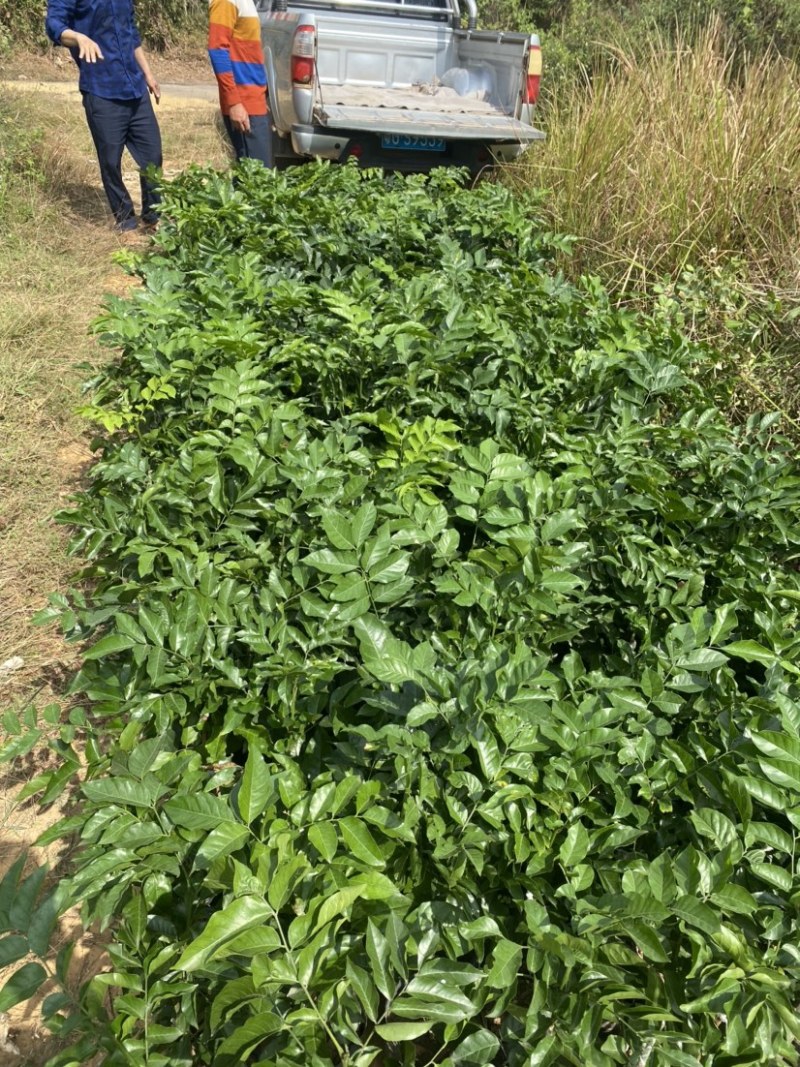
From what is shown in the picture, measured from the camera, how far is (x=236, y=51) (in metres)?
6.23

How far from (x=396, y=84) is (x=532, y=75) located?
1713 mm

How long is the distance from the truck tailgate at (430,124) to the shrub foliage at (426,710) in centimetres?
393

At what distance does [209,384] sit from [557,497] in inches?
39.2

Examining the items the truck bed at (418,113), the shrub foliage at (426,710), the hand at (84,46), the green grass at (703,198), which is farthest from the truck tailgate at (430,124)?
the shrub foliage at (426,710)

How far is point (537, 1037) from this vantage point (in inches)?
47.1

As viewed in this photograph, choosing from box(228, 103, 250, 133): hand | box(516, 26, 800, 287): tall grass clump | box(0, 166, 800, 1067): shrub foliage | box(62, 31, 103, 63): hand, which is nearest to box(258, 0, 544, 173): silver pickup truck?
box(228, 103, 250, 133): hand

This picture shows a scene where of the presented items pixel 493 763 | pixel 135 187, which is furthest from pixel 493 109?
pixel 493 763

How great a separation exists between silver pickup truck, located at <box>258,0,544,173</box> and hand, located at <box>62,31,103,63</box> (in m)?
1.43

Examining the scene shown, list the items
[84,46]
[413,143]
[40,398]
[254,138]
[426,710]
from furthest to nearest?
1. [254,138]
2. [413,143]
3. [84,46]
4. [40,398]
5. [426,710]

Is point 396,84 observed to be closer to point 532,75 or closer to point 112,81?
point 532,75

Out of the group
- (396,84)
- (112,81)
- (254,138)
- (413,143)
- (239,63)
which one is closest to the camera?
(112,81)

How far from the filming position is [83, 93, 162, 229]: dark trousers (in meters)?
5.94

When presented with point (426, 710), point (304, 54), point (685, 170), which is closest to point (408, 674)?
point (426, 710)

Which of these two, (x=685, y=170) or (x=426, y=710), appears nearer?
(x=426, y=710)
